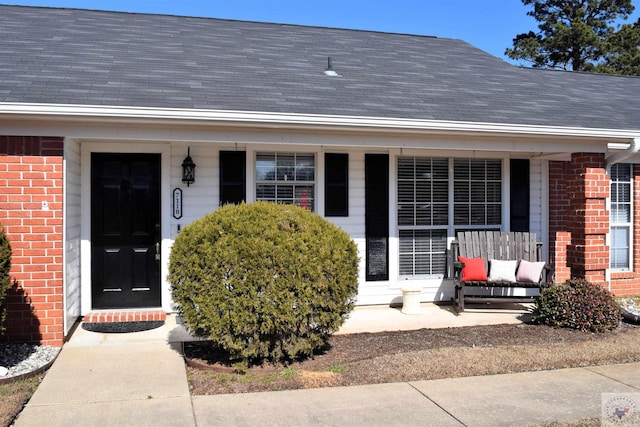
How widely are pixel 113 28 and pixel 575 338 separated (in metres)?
8.28

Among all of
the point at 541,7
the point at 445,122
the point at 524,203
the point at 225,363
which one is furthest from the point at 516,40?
the point at 225,363

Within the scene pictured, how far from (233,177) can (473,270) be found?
3.50 metres

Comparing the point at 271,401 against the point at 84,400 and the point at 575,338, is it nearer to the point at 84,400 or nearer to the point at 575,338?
the point at 84,400

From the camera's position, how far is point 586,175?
761 cm

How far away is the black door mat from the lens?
655 cm

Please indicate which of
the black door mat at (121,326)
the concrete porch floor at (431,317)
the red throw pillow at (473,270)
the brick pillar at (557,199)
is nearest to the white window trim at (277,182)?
the concrete porch floor at (431,317)

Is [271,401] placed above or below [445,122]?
below

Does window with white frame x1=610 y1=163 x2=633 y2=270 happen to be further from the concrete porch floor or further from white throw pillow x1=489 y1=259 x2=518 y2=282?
white throw pillow x1=489 y1=259 x2=518 y2=282

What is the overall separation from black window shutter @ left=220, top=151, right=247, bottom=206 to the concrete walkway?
8.21ft

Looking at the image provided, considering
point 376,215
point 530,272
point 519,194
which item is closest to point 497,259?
point 530,272

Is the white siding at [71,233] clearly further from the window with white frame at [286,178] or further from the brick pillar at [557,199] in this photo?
the brick pillar at [557,199]

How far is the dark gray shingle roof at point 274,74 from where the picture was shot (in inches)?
255

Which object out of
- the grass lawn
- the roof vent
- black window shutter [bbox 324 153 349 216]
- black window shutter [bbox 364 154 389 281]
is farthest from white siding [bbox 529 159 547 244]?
the grass lawn

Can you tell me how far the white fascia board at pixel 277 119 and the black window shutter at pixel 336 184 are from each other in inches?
54.6
